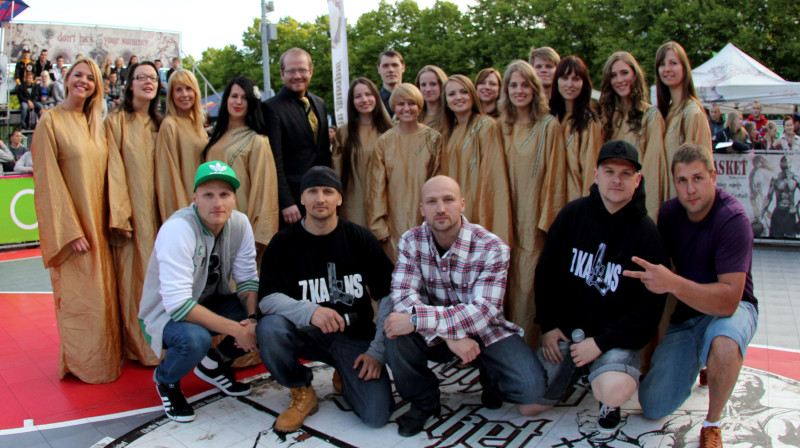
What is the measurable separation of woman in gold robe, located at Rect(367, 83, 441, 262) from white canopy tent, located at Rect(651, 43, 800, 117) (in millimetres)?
8481

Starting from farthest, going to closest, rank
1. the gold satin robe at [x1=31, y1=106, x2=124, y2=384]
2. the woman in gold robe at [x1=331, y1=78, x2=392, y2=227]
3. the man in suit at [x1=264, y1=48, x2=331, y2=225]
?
1. the woman in gold robe at [x1=331, y1=78, x2=392, y2=227]
2. the man in suit at [x1=264, y1=48, x2=331, y2=225]
3. the gold satin robe at [x1=31, y1=106, x2=124, y2=384]

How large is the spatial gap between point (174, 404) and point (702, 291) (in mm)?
2789

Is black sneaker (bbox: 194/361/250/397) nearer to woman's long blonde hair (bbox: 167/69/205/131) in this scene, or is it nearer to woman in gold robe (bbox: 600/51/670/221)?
woman's long blonde hair (bbox: 167/69/205/131)

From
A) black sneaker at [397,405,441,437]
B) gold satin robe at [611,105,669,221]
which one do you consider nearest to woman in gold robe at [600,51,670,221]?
gold satin robe at [611,105,669,221]

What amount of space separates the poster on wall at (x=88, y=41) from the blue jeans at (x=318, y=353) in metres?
19.9

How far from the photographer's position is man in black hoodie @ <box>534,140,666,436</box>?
2793 mm

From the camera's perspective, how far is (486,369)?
9.89 ft

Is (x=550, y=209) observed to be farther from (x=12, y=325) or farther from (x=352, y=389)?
(x=12, y=325)

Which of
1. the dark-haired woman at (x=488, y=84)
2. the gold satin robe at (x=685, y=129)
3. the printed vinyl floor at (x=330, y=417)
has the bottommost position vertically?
the printed vinyl floor at (x=330, y=417)

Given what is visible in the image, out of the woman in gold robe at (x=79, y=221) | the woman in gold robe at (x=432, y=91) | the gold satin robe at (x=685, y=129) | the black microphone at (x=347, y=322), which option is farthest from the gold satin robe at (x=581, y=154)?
the woman in gold robe at (x=79, y=221)

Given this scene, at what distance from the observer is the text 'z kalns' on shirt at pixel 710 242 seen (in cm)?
270

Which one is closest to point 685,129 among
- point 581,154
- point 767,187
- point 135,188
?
point 581,154

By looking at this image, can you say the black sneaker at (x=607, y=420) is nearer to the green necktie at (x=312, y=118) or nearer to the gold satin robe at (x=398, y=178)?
the gold satin robe at (x=398, y=178)

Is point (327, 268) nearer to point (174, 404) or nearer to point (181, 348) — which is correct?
point (181, 348)
